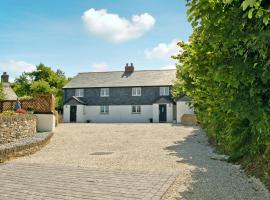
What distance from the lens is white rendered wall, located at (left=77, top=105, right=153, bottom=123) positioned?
47562mm

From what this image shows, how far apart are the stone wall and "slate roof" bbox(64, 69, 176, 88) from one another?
29549 mm

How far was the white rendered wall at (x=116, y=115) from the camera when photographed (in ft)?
156

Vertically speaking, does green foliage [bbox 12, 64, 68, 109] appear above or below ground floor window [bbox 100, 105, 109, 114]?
above

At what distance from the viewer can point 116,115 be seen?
49.2m

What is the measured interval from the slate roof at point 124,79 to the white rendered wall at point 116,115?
3.81 meters

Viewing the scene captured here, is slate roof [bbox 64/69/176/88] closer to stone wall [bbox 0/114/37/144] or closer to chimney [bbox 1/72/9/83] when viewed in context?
chimney [bbox 1/72/9/83]

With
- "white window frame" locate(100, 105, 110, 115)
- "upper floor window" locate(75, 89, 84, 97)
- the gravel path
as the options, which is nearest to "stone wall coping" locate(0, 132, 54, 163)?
the gravel path

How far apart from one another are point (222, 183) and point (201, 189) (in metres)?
0.98

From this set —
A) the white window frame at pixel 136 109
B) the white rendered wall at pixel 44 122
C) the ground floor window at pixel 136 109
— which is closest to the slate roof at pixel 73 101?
the white window frame at pixel 136 109

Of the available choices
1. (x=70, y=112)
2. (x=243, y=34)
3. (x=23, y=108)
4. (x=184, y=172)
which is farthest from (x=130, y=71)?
(x=243, y=34)

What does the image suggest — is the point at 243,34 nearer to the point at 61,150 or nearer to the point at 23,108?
the point at 61,150

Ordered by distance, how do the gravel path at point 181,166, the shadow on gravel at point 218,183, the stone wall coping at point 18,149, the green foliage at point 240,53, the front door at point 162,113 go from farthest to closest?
1. the front door at point 162,113
2. the stone wall coping at point 18,149
3. the gravel path at point 181,166
4. the shadow on gravel at point 218,183
5. the green foliage at point 240,53

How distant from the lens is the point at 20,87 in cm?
7650

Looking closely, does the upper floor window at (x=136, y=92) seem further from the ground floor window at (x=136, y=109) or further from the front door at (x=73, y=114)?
the front door at (x=73, y=114)
